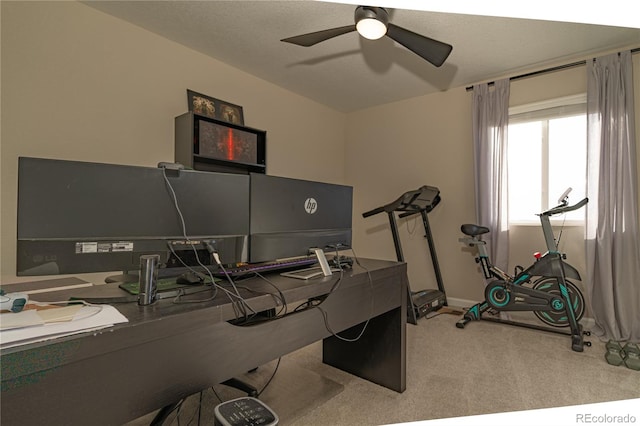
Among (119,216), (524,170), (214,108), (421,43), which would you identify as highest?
(421,43)

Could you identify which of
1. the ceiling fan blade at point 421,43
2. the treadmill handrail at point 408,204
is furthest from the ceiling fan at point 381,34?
the treadmill handrail at point 408,204

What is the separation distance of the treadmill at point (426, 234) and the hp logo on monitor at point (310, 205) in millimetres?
1970

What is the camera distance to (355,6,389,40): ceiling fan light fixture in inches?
75.9

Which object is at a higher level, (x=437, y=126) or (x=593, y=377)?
(x=437, y=126)

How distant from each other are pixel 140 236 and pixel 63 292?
382 millimetres

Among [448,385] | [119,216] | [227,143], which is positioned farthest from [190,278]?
[227,143]

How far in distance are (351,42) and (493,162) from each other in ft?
6.10

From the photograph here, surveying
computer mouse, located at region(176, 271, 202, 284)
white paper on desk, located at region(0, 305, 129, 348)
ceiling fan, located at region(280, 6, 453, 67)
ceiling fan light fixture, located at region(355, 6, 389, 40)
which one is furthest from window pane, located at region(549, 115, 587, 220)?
white paper on desk, located at region(0, 305, 129, 348)

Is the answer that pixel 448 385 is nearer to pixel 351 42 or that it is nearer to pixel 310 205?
pixel 310 205

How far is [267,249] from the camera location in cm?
129

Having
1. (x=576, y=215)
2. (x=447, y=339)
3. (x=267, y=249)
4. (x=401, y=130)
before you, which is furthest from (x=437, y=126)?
(x=267, y=249)

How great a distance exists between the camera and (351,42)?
278 cm

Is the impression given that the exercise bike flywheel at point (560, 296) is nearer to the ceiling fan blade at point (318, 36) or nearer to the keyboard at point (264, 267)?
the keyboard at point (264, 267)

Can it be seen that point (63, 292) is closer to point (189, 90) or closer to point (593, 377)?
point (189, 90)
